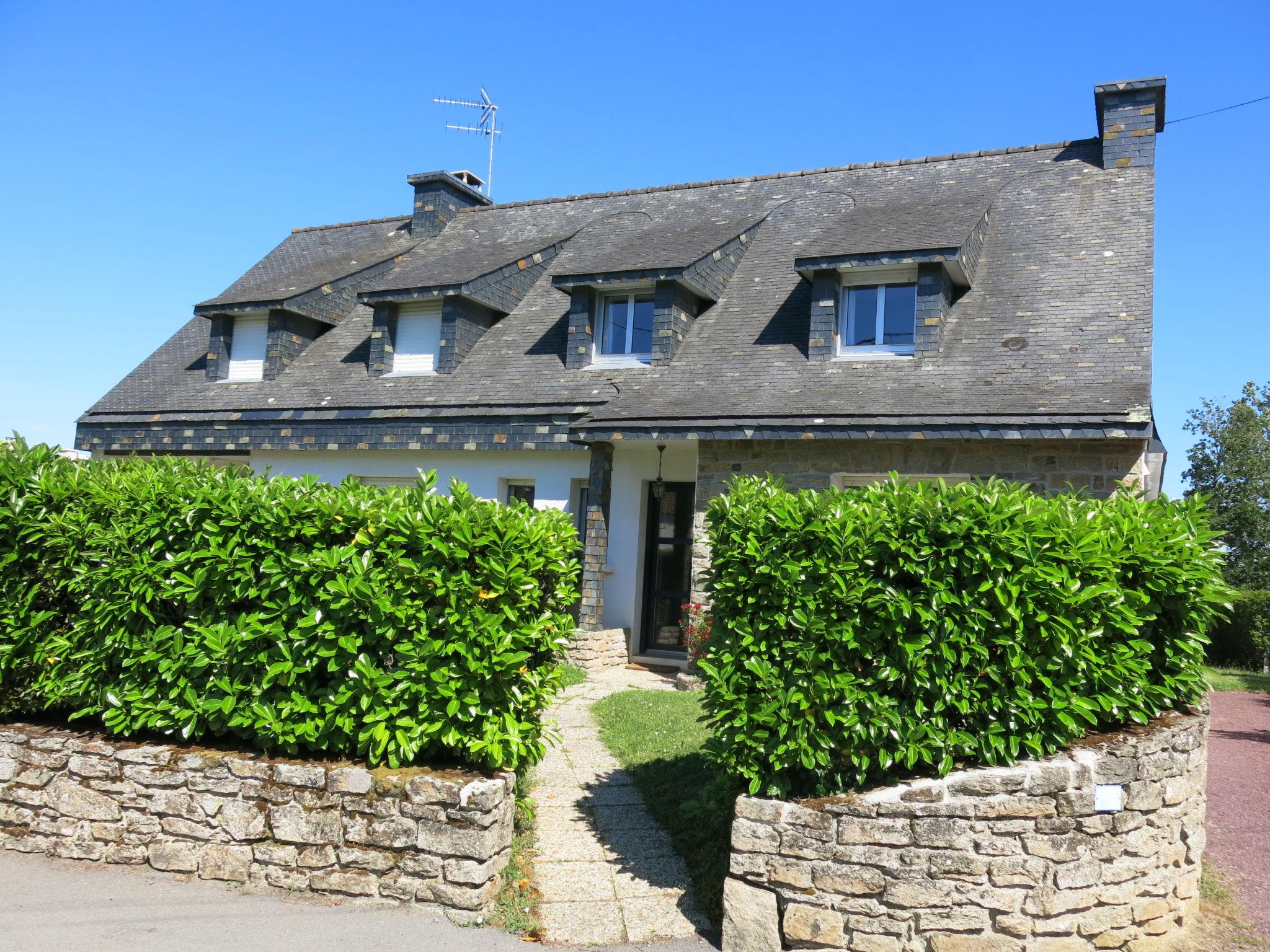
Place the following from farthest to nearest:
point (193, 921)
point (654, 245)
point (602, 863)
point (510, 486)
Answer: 1. point (654, 245)
2. point (510, 486)
3. point (602, 863)
4. point (193, 921)

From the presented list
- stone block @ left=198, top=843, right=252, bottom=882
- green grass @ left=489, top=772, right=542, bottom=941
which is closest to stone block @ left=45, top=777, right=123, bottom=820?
stone block @ left=198, top=843, right=252, bottom=882

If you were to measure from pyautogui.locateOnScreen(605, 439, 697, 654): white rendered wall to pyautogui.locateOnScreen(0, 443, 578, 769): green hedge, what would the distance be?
6.99 m

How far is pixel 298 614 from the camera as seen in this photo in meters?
5.47

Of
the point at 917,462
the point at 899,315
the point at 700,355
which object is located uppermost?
the point at 899,315

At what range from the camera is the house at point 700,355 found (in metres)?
10.9

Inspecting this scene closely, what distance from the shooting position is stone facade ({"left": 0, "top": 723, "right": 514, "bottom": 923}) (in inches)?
201

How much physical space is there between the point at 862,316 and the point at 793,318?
3.43ft

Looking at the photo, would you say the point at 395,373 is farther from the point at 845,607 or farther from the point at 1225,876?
the point at 1225,876

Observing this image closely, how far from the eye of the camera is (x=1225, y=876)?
19.8 feet

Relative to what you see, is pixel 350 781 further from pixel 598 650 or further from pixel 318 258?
pixel 318 258

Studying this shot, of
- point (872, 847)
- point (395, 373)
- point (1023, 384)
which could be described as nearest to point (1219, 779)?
→ point (1023, 384)

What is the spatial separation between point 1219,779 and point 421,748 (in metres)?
7.15

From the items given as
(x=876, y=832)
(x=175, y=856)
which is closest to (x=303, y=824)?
(x=175, y=856)

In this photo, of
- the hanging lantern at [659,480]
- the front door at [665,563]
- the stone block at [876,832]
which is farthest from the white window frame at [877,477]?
the stone block at [876,832]
